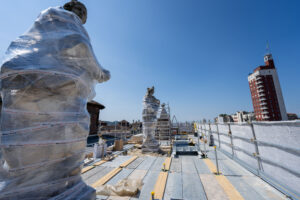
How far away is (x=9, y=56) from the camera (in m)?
1.35

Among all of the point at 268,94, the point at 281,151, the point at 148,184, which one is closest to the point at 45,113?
the point at 148,184

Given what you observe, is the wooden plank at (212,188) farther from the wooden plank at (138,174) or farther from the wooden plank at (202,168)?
the wooden plank at (138,174)

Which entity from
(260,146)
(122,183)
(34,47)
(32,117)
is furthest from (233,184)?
(34,47)

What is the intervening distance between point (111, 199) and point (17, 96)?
7.10ft

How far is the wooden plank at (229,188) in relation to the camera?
7.61 feet

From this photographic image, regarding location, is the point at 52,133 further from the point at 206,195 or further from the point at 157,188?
the point at 206,195

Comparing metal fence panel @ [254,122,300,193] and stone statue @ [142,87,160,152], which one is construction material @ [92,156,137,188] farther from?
metal fence panel @ [254,122,300,193]

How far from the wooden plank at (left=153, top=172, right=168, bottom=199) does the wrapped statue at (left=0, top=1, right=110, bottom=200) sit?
1423 millimetres

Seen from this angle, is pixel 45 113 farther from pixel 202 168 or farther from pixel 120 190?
pixel 202 168

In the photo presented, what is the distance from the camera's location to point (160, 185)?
2.81 m

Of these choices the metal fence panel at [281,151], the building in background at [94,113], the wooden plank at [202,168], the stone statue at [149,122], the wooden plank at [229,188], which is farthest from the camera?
the building in background at [94,113]

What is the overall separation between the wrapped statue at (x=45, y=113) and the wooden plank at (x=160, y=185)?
142 centimetres

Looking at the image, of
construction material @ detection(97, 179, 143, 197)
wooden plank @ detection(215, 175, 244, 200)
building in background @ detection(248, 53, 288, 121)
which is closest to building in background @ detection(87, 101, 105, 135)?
construction material @ detection(97, 179, 143, 197)

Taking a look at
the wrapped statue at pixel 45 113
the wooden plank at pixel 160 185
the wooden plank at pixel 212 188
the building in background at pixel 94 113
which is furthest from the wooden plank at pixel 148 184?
the building in background at pixel 94 113
